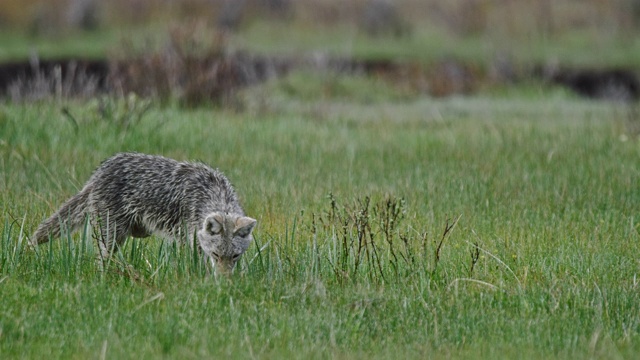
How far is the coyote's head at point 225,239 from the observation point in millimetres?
6129

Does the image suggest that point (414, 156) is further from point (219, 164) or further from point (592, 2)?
point (592, 2)

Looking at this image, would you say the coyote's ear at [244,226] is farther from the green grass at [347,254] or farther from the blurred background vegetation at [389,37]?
the blurred background vegetation at [389,37]

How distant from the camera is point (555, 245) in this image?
7223 mm

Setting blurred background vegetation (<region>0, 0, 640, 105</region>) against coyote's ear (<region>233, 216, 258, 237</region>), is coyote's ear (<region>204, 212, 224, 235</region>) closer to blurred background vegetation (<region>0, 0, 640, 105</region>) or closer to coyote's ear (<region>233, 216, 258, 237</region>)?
coyote's ear (<region>233, 216, 258, 237</region>)

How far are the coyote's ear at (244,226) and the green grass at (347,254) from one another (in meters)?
0.11

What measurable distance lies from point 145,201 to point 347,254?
175 cm

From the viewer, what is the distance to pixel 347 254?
20.4 ft

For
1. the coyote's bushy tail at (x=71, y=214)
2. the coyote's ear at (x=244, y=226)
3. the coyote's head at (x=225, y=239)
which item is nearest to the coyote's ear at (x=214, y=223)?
the coyote's head at (x=225, y=239)

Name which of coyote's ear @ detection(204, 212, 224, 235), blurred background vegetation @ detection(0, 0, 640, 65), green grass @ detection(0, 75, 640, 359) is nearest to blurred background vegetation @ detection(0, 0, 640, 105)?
blurred background vegetation @ detection(0, 0, 640, 65)

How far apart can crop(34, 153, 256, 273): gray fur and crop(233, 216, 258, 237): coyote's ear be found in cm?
47

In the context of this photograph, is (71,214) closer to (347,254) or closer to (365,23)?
(347,254)

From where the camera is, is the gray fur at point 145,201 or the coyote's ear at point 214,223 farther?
the gray fur at point 145,201

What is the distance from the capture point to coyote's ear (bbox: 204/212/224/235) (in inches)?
243

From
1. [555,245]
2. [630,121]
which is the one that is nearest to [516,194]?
[555,245]
